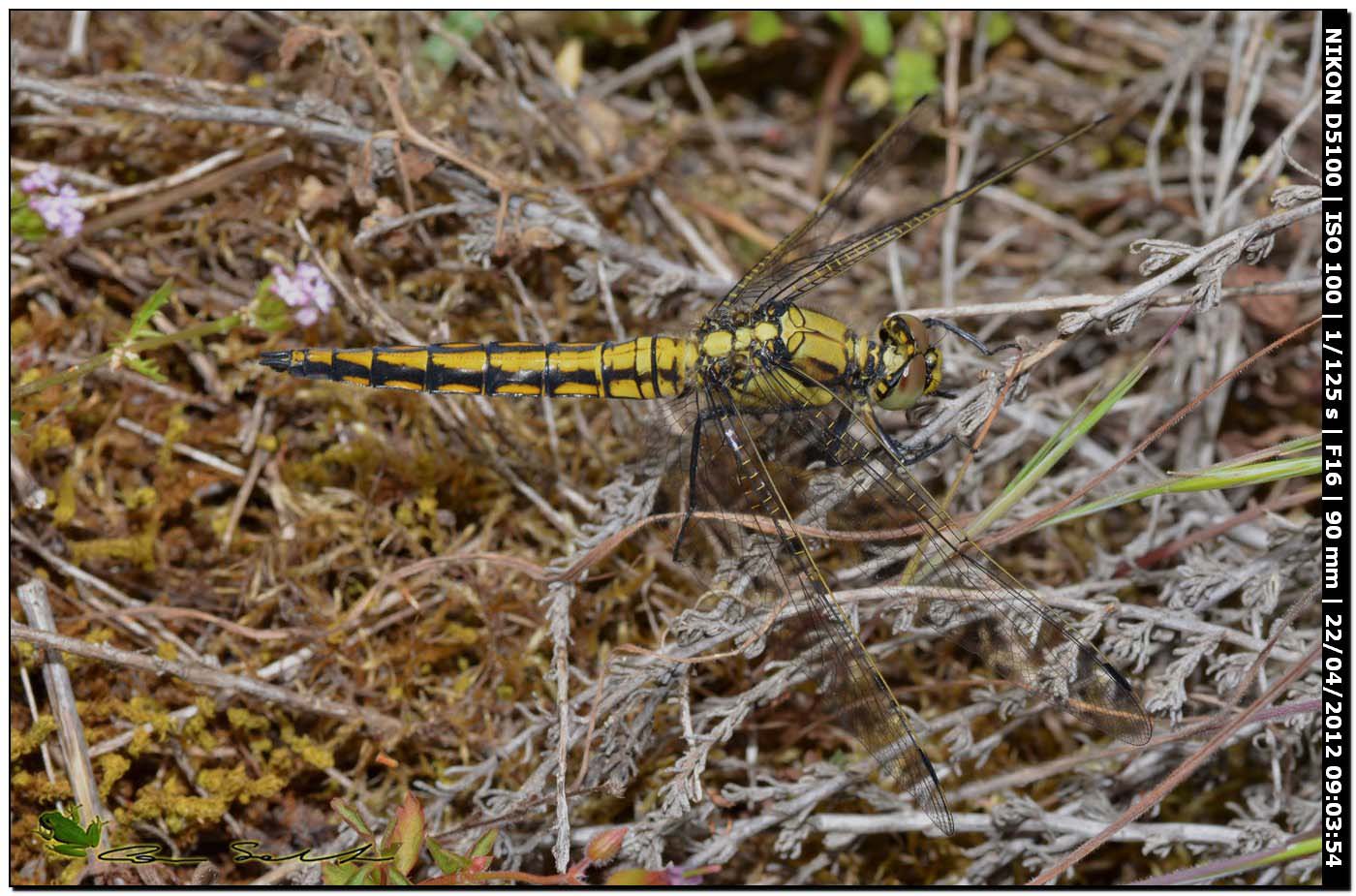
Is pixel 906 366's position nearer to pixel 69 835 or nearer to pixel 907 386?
pixel 907 386

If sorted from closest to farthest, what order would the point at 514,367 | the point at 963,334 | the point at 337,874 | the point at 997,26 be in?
the point at 337,874, the point at 963,334, the point at 514,367, the point at 997,26

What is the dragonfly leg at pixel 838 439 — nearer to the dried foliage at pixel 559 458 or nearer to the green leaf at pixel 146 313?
the dried foliage at pixel 559 458

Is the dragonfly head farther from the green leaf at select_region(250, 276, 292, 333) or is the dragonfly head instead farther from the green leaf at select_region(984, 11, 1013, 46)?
the green leaf at select_region(250, 276, 292, 333)

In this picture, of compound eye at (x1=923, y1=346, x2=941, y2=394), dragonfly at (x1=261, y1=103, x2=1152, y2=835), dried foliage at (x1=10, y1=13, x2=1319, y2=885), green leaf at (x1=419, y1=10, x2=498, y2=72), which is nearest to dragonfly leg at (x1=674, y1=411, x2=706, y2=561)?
dragonfly at (x1=261, y1=103, x2=1152, y2=835)

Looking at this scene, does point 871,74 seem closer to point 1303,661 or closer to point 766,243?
point 766,243

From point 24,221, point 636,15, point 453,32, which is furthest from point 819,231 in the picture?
point 24,221

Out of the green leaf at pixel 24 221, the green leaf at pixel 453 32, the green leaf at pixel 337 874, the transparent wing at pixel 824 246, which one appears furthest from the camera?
the green leaf at pixel 453 32

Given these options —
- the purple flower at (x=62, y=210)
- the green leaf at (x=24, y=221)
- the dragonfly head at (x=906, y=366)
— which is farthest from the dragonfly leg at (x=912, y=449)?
the green leaf at (x=24, y=221)
